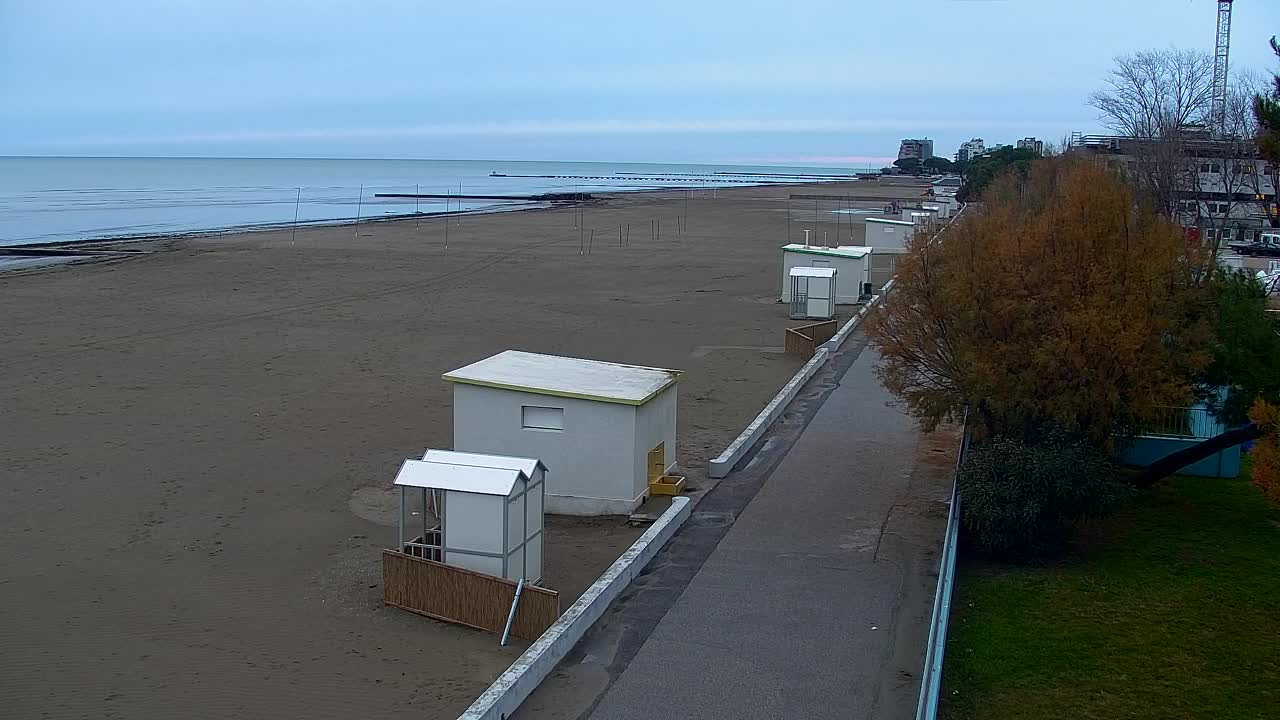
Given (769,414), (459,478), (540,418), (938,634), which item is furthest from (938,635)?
(769,414)

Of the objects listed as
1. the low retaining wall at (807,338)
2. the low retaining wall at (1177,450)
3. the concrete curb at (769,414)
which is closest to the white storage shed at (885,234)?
the low retaining wall at (807,338)

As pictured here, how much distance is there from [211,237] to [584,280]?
29414 mm

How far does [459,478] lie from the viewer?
12148mm

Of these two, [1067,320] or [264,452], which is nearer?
[1067,320]

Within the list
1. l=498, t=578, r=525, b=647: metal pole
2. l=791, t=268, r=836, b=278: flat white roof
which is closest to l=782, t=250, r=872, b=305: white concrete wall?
l=791, t=268, r=836, b=278: flat white roof

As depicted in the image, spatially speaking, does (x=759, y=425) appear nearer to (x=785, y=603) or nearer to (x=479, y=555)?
(x=785, y=603)

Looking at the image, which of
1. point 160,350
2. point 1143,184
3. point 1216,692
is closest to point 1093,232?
point 1216,692

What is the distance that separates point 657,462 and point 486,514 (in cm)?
409

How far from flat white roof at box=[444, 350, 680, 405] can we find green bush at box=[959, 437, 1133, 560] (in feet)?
13.7

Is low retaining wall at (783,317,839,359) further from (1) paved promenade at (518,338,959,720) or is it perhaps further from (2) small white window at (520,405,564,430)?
(2) small white window at (520,405,564,430)

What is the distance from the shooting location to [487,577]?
1163 centimetres

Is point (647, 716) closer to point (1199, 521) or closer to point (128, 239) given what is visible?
point (1199, 521)

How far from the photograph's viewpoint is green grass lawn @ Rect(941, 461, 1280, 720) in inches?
401

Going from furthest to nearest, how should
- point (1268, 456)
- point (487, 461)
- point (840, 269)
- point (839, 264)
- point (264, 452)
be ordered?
1. point (840, 269)
2. point (839, 264)
3. point (264, 452)
4. point (487, 461)
5. point (1268, 456)
